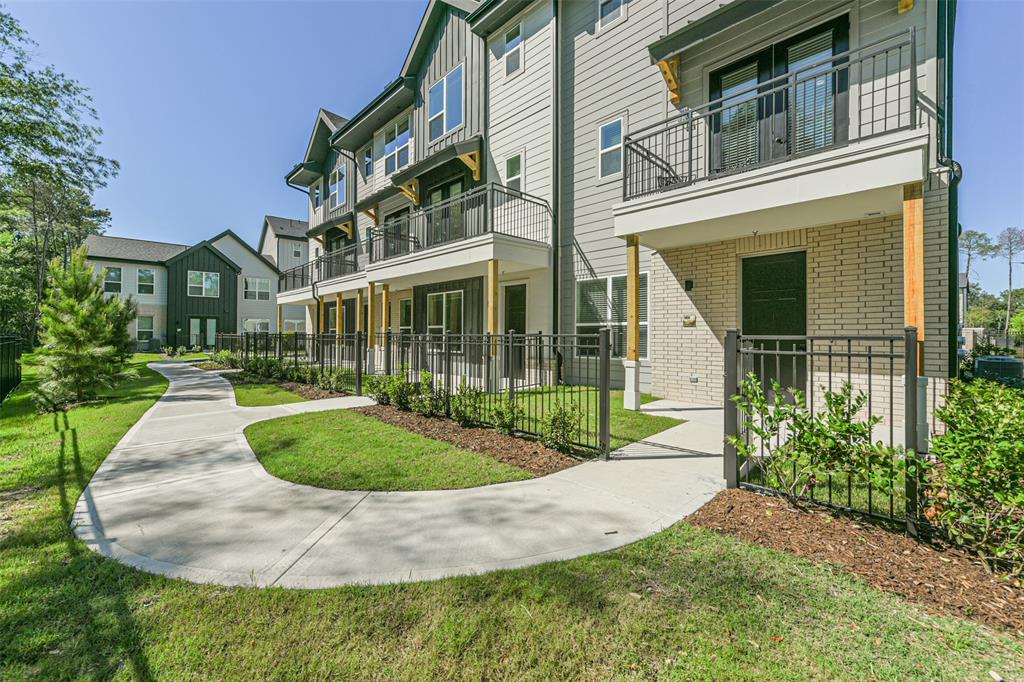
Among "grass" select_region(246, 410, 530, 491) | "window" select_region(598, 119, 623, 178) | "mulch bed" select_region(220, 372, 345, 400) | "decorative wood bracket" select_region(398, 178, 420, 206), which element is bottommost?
"grass" select_region(246, 410, 530, 491)

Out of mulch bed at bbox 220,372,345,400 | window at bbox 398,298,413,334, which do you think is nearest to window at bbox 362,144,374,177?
window at bbox 398,298,413,334

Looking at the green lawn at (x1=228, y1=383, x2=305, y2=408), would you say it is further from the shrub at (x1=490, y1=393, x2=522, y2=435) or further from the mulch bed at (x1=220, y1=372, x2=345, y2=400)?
the shrub at (x1=490, y1=393, x2=522, y2=435)

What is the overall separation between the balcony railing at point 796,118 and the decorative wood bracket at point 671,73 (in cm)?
77

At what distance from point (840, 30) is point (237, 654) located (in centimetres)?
1103

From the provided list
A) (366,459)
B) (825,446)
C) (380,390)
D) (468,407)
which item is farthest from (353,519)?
(380,390)

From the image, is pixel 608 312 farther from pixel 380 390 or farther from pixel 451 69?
pixel 451 69

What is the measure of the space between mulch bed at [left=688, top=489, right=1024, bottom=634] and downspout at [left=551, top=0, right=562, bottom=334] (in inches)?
321

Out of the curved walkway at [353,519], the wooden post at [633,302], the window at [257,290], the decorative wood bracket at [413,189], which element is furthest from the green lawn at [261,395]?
the window at [257,290]

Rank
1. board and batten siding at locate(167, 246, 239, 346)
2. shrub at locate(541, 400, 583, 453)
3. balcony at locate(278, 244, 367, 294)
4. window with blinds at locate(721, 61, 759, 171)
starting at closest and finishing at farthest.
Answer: shrub at locate(541, 400, 583, 453) < window with blinds at locate(721, 61, 759, 171) < balcony at locate(278, 244, 367, 294) < board and batten siding at locate(167, 246, 239, 346)

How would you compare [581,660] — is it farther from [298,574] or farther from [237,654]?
[298,574]

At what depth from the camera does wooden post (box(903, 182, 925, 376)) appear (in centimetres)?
Answer: 536

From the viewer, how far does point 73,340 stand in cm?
1017

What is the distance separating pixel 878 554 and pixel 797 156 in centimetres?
573

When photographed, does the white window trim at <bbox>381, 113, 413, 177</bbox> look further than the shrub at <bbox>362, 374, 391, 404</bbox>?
Yes
